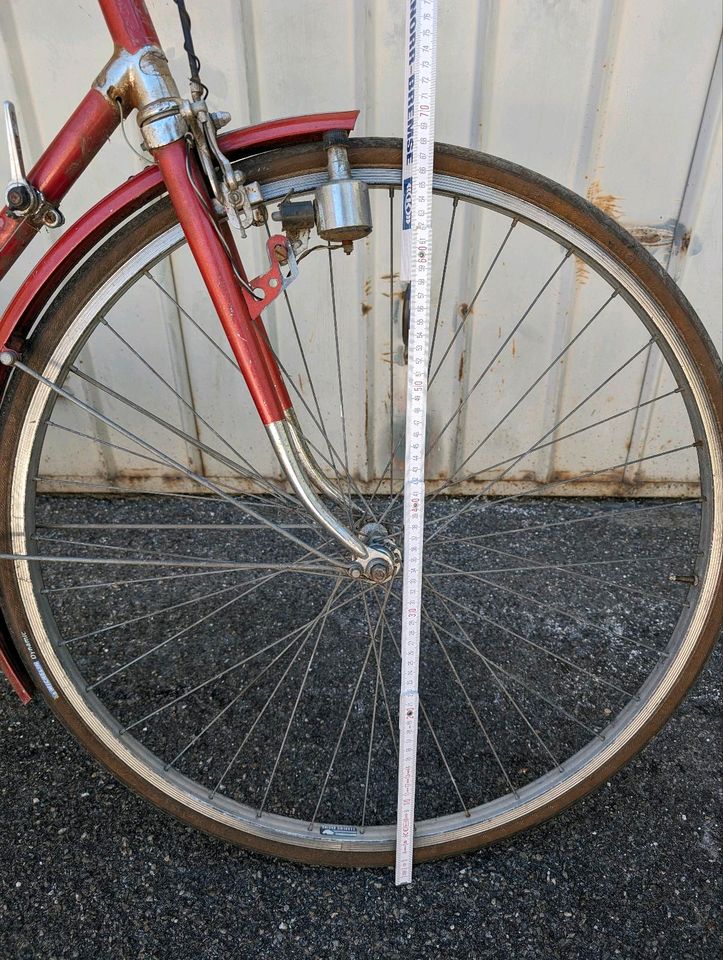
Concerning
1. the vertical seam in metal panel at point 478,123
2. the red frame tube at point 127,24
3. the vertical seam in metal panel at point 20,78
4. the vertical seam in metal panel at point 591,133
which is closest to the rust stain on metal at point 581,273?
the vertical seam in metal panel at point 591,133

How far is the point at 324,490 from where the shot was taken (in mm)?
1076

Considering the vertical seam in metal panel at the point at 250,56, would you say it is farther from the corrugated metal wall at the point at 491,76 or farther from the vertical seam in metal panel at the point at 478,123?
the vertical seam in metal panel at the point at 478,123

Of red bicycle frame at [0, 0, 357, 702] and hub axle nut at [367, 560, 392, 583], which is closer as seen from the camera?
red bicycle frame at [0, 0, 357, 702]

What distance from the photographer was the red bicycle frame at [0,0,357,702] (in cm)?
89

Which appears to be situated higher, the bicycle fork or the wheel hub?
the bicycle fork

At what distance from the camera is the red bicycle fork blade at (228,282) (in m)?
0.90

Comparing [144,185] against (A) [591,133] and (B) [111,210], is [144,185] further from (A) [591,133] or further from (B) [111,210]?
(A) [591,133]

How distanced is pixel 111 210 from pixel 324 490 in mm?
495

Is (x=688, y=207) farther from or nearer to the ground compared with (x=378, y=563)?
farther from the ground

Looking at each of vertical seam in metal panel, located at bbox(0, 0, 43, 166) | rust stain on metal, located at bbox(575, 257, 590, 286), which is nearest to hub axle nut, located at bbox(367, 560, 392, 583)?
rust stain on metal, located at bbox(575, 257, 590, 286)

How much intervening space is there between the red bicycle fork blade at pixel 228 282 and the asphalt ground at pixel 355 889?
823mm

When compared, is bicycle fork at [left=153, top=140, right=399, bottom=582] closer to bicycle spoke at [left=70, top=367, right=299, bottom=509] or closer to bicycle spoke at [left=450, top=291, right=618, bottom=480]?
bicycle spoke at [left=70, top=367, right=299, bottom=509]

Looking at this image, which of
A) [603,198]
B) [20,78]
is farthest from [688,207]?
[20,78]

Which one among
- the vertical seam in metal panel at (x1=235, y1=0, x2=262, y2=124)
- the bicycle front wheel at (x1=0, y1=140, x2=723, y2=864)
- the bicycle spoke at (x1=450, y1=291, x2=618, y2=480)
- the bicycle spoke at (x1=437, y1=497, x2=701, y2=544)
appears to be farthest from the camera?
the vertical seam in metal panel at (x1=235, y1=0, x2=262, y2=124)
